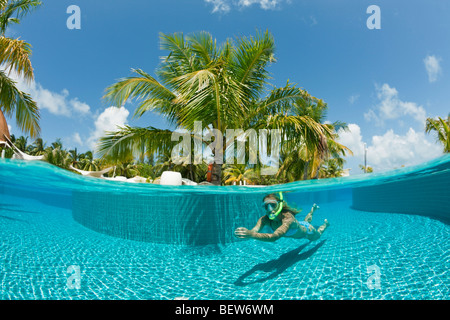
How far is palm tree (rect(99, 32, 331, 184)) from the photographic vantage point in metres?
7.09

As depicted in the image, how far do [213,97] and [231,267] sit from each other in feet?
19.2

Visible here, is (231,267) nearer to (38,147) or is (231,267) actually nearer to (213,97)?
(213,97)

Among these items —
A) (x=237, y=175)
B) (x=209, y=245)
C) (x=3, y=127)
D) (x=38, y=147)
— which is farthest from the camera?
(x=38, y=147)

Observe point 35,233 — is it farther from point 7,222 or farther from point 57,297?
point 57,297

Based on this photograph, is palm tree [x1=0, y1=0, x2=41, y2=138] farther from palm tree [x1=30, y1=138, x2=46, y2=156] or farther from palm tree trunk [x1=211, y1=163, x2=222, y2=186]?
palm tree [x1=30, y1=138, x2=46, y2=156]

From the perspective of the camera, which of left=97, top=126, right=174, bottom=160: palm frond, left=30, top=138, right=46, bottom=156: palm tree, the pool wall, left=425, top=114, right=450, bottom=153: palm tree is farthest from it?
left=30, top=138, right=46, bottom=156: palm tree

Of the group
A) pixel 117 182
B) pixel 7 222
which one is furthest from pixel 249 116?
pixel 7 222

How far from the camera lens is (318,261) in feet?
30.4

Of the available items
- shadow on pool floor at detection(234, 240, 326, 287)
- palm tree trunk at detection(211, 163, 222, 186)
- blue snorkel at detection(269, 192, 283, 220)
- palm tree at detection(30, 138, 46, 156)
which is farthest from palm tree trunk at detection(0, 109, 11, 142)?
palm tree at detection(30, 138, 46, 156)

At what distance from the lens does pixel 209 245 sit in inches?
407

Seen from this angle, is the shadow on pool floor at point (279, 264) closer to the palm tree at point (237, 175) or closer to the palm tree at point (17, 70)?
the palm tree at point (17, 70)

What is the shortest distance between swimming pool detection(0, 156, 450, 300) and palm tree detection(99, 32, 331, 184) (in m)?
3.36

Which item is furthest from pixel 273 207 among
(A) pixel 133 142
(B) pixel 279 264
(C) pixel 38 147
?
(C) pixel 38 147

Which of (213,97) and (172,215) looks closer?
(213,97)
